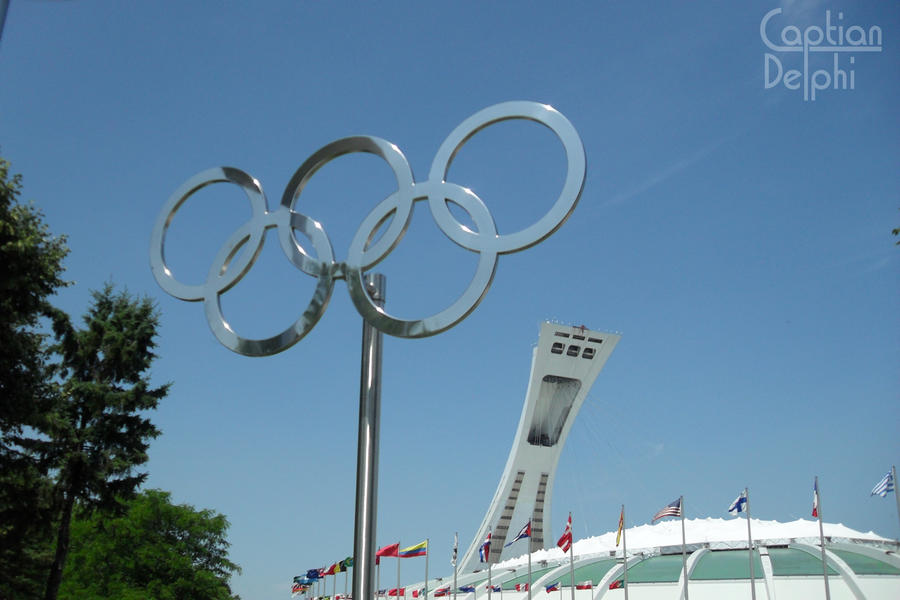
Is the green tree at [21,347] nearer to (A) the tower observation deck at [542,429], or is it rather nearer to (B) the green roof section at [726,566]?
(B) the green roof section at [726,566]

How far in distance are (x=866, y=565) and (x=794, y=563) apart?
7.76ft

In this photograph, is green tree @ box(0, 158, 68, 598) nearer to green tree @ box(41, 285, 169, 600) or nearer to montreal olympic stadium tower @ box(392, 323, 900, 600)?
green tree @ box(41, 285, 169, 600)

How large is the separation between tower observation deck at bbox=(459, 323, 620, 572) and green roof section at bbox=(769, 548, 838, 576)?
24665mm

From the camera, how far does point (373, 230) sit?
10.1 meters

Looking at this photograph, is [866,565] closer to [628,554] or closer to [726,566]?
[726,566]

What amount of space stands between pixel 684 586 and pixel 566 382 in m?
28.7

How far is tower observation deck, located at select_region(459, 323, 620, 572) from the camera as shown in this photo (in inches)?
2162

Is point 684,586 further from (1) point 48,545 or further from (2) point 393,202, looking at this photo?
(1) point 48,545

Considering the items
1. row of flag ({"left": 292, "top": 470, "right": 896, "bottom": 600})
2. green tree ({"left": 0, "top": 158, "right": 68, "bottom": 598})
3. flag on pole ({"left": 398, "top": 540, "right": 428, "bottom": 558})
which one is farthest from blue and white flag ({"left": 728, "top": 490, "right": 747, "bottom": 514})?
green tree ({"left": 0, "top": 158, "right": 68, "bottom": 598})

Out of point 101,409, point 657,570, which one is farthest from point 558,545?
point 101,409

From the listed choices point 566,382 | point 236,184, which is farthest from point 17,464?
point 566,382

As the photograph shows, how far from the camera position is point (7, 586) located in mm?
26438

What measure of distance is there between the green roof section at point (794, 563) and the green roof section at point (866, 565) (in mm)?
705

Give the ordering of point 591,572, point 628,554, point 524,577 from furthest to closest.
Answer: point 524,577 → point 628,554 → point 591,572
